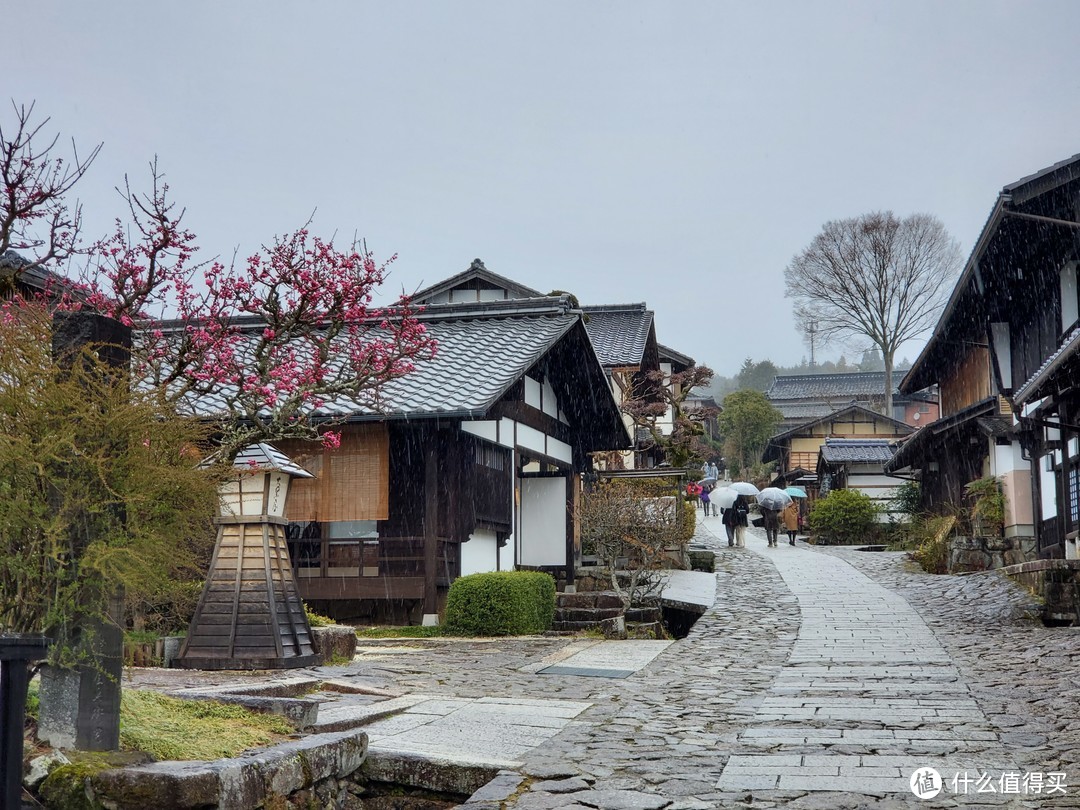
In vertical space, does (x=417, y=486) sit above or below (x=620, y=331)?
below

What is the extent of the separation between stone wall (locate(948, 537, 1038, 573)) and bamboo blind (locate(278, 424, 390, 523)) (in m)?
13.6

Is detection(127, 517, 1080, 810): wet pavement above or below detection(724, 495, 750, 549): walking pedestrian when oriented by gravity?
below

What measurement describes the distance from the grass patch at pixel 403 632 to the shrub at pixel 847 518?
23.5m

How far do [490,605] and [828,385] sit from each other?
62622mm

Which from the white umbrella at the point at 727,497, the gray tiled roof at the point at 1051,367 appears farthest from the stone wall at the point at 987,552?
the white umbrella at the point at 727,497

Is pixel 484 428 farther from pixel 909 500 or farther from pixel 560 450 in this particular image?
pixel 909 500

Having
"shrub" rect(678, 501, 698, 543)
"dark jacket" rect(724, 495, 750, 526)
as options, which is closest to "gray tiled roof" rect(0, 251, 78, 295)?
"shrub" rect(678, 501, 698, 543)

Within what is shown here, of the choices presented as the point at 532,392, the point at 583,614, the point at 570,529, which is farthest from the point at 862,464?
the point at 583,614

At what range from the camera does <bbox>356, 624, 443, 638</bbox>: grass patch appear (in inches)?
601

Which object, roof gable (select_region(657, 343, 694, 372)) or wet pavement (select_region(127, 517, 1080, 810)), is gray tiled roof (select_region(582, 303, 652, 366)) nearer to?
roof gable (select_region(657, 343, 694, 372))

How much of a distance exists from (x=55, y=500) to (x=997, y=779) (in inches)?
215

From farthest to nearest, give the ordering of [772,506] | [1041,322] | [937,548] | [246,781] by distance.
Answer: [772,506] < [937,548] < [1041,322] < [246,781]

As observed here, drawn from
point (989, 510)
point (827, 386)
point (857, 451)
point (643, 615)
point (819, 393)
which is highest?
point (827, 386)

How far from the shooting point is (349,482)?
15.9m
